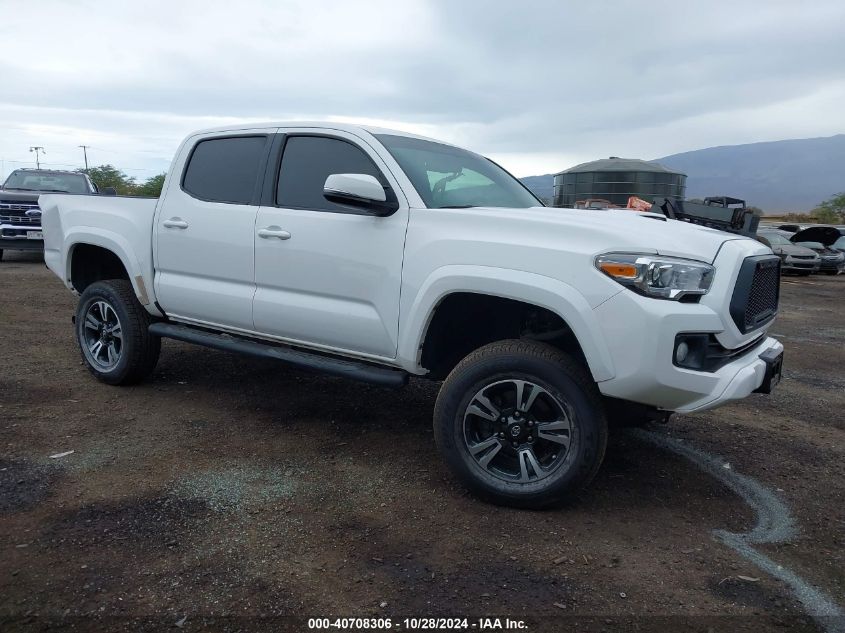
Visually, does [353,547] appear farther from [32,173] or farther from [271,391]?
[32,173]

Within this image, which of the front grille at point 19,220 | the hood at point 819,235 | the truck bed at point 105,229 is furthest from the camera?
the hood at point 819,235

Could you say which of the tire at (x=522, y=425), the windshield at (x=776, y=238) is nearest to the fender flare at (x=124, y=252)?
the tire at (x=522, y=425)

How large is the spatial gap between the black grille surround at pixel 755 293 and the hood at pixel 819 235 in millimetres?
20043

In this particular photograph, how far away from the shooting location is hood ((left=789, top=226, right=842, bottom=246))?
69.4 ft

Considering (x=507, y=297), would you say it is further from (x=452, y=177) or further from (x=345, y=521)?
(x=345, y=521)

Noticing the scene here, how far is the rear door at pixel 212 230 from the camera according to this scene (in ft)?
14.3

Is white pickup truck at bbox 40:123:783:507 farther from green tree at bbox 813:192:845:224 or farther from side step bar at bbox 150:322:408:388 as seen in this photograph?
green tree at bbox 813:192:845:224

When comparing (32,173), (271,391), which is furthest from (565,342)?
(32,173)

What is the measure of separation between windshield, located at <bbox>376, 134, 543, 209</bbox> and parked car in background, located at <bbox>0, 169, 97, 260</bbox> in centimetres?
1125

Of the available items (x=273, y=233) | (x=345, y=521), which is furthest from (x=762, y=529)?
(x=273, y=233)

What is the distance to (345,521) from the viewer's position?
3.21 meters

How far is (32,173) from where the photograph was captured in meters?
14.0

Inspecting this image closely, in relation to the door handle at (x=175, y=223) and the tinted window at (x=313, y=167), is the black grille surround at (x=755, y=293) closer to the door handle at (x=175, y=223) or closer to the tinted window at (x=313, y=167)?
the tinted window at (x=313, y=167)

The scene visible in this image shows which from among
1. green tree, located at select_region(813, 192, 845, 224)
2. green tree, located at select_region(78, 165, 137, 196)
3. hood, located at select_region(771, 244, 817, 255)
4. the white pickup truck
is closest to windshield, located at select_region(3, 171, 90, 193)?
the white pickup truck
